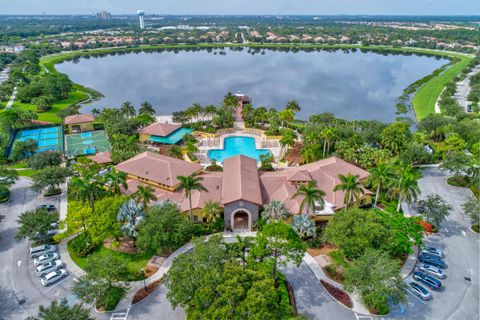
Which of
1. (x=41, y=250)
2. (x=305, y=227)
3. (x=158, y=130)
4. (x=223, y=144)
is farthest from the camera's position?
(x=158, y=130)

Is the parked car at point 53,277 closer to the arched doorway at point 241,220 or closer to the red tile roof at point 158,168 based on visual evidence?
the red tile roof at point 158,168

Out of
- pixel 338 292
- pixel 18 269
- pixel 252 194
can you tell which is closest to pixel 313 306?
pixel 338 292

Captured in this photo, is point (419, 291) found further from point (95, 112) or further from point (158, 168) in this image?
point (95, 112)

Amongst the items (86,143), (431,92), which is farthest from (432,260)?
(431,92)

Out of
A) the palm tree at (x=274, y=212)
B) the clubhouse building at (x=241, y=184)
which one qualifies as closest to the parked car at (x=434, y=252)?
the clubhouse building at (x=241, y=184)

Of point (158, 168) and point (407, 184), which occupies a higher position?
point (407, 184)

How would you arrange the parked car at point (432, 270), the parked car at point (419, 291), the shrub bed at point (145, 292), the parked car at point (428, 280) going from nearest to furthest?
the parked car at point (419, 291) < the shrub bed at point (145, 292) < the parked car at point (428, 280) < the parked car at point (432, 270)

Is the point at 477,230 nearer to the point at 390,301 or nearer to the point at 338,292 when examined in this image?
the point at 390,301
